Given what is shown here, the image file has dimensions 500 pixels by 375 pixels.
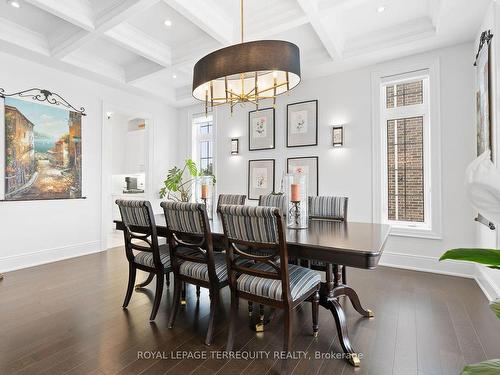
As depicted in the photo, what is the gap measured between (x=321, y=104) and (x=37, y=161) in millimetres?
4333

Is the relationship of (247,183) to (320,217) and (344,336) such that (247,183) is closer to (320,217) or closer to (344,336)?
(320,217)

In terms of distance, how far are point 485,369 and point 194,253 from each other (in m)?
2.02

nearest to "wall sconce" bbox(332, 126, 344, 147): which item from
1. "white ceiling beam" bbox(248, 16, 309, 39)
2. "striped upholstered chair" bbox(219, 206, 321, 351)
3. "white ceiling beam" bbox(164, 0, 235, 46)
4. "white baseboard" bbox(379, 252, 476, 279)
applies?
"white ceiling beam" bbox(248, 16, 309, 39)

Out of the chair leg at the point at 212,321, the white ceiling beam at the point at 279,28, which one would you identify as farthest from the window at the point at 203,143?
the chair leg at the point at 212,321

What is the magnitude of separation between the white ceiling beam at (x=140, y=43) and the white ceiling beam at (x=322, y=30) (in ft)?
7.05

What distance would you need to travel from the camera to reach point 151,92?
5320 mm

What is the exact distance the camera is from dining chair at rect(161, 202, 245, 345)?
1999 mm

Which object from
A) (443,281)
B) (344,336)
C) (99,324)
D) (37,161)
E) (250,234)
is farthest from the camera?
(37,161)

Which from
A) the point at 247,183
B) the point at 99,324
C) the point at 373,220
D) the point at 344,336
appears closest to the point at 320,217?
the point at 344,336

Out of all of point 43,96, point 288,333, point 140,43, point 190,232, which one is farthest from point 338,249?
point 43,96

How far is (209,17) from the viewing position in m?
3.20

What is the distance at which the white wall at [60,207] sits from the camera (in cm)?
379

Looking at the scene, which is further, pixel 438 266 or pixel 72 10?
pixel 438 266

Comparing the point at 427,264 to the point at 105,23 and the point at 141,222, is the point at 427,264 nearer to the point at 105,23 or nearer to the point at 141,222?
the point at 141,222
